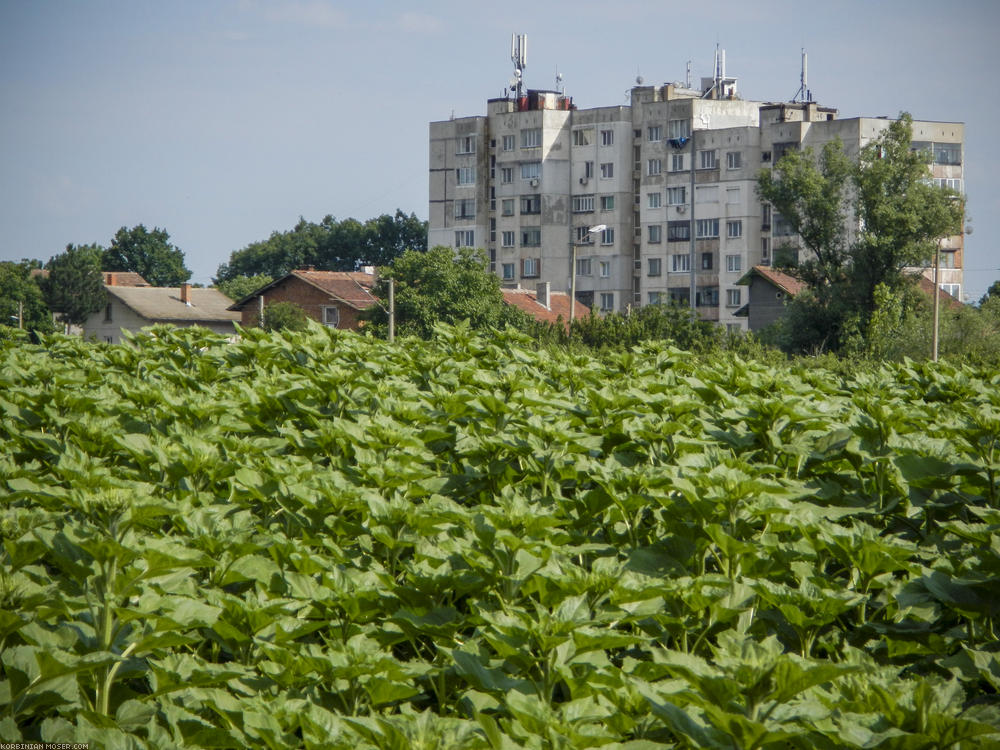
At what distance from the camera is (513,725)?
3377 millimetres

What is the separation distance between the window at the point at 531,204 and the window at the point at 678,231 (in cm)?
966

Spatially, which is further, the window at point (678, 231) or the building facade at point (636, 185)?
the window at point (678, 231)

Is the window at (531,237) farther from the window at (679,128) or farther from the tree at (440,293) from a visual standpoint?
the tree at (440,293)

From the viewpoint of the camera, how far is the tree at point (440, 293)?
59469mm

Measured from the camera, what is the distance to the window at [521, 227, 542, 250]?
91.3m

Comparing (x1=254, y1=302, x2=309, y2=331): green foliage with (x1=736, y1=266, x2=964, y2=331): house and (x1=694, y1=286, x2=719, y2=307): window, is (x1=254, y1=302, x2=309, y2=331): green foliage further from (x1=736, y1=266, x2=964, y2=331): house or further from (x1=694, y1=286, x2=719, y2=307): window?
(x1=694, y1=286, x2=719, y2=307): window

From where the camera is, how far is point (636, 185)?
90.3 meters

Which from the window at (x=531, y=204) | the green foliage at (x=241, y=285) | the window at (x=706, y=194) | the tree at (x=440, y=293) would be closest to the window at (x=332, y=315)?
the tree at (x=440, y=293)

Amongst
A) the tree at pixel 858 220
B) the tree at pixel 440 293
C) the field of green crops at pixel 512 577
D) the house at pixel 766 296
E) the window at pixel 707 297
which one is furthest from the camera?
the window at pixel 707 297

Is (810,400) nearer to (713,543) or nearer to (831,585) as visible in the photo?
(713,543)

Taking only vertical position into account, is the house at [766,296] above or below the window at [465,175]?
below

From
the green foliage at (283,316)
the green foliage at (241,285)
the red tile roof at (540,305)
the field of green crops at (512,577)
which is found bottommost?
the field of green crops at (512,577)

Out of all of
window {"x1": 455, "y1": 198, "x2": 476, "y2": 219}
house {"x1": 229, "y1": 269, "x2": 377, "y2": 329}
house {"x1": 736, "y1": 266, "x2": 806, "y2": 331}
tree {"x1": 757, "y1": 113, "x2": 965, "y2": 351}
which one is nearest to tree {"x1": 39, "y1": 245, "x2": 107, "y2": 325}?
house {"x1": 229, "y1": 269, "x2": 377, "y2": 329}

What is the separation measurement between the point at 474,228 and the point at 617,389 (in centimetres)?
8731
